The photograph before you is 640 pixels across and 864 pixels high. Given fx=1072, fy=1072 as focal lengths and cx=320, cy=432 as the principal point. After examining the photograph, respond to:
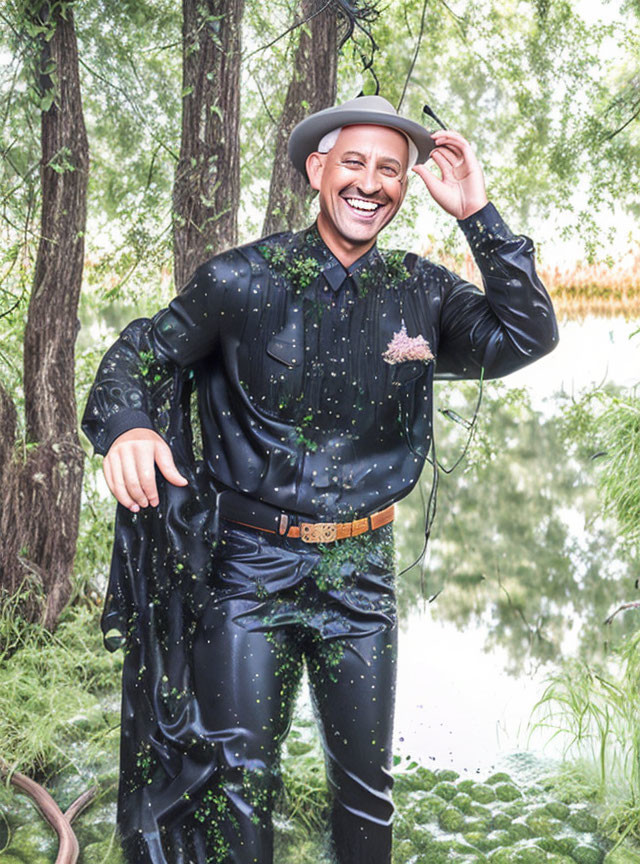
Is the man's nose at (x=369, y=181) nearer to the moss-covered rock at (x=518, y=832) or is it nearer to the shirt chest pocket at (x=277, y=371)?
the shirt chest pocket at (x=277, y=371)

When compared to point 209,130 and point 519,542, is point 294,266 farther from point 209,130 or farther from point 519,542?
point 519,542

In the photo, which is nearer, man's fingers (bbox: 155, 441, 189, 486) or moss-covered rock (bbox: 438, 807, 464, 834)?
man's fingers (bbox: 155, 441, 189, 486)

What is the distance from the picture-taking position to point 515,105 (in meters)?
5.80

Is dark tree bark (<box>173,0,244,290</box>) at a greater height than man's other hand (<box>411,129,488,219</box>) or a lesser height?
greater

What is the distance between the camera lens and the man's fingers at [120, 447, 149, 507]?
6.18 ft

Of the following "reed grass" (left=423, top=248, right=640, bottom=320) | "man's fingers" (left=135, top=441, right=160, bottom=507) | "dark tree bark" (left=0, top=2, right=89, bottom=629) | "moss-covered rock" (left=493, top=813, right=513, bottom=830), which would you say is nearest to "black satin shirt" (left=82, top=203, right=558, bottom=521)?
"man's fingers" (left=135, top=441, right=160, bottom=507)

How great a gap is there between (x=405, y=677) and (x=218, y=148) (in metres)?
2.15

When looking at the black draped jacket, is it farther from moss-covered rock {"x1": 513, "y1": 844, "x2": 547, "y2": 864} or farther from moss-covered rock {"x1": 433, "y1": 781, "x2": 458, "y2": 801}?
moss-covered rock {"x1": 433, "y1": 781, "x2": 458, "y2": 801}

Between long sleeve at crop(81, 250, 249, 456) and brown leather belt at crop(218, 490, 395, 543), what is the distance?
0.25m

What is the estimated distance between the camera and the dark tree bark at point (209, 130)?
3.48 meters

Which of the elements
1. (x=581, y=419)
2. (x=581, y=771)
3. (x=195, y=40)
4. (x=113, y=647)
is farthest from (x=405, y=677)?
(x=195, y=40)

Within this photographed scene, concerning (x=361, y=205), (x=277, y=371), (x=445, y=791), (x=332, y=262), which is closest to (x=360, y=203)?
(x=361, y=205)

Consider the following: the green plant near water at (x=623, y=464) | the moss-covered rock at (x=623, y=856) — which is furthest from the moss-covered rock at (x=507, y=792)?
the green plant near water at (x=623, y=464)

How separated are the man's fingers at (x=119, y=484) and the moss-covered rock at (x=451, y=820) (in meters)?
1.63
